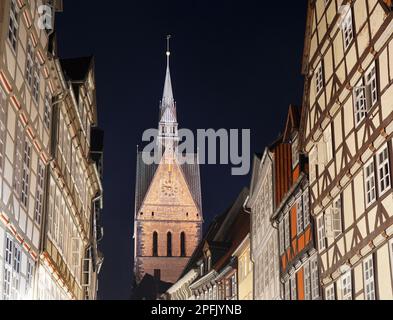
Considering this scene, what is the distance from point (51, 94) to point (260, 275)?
1624cm

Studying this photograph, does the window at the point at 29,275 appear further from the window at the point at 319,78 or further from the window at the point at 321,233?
the window at the point at 319,78

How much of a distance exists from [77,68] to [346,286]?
16.6 metres

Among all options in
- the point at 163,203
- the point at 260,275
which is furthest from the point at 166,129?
the point at 260,275

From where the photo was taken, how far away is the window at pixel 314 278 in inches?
1038

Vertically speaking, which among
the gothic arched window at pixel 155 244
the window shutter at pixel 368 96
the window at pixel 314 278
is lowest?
the window at pixel 314 278

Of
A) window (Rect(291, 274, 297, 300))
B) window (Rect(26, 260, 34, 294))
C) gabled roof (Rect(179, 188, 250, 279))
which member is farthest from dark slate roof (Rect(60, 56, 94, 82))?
gabled roof (Rect(179, 188, 250, 279))

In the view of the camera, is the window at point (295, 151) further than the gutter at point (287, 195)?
Yes


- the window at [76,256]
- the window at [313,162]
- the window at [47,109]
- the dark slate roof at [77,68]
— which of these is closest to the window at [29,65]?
the window at [47,109]

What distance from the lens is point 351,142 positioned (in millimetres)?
22391

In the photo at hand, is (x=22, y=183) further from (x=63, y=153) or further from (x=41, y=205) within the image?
(x=63, y=153)

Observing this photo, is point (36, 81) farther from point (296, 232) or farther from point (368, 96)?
point (296, 232)

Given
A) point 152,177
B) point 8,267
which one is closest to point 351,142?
point 8,267

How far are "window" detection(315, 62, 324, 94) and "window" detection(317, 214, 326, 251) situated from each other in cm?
393

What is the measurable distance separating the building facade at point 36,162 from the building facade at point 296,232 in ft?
→ 25.8
